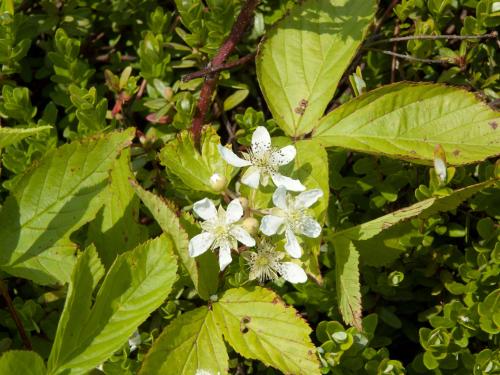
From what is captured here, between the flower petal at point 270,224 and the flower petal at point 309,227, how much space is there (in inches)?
3.4

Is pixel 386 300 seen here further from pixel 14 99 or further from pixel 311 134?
pixel 14 99

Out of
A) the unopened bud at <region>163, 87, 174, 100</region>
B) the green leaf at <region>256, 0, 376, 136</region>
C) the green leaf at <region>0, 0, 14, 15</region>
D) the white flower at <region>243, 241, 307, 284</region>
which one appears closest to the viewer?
the white flower at <region>243, 241, 307, 284</region>

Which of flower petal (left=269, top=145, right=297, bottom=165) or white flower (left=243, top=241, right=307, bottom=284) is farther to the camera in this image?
flower petal (left=269, top=145, right=297, bottom=165)

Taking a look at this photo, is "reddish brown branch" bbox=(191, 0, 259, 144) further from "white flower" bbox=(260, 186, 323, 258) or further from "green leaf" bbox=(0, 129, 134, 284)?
"white flower" bbox=(260, 186, 323, 258)

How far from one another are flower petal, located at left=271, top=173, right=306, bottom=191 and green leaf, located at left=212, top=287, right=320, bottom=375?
0.35m

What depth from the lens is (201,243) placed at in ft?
6.39

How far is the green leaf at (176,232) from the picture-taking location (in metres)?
1.83

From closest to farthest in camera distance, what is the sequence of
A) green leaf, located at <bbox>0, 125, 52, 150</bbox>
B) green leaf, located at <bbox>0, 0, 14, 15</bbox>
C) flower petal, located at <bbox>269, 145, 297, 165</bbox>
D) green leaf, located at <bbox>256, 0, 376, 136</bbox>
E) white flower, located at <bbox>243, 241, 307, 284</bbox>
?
green leaf, located at <bbox>0, 125, 52, 150</bbox>
white flower, located at <bbox>243, 241, 307, 284</bbox>
flower petal, located at <bbox>269, 145, 297, 165</bbox>
green leaf, located at <bbox>256, 0, 376, 136</bbox>
green leaf, located at <bbox>0, 0, 14, 15</bbox>

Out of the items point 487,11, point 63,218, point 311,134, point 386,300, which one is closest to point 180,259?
point 63,218

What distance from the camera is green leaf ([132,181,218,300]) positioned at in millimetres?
1829

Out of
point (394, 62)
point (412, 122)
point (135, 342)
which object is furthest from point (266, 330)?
point (394, 62)

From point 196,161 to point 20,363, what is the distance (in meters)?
0.87

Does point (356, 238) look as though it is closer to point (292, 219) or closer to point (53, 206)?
point (292, 219)

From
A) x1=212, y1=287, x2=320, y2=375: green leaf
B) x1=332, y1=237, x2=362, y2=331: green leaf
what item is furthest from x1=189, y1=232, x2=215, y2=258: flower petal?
x1=332, y1=237, x2=362, y2=331: green leaf
